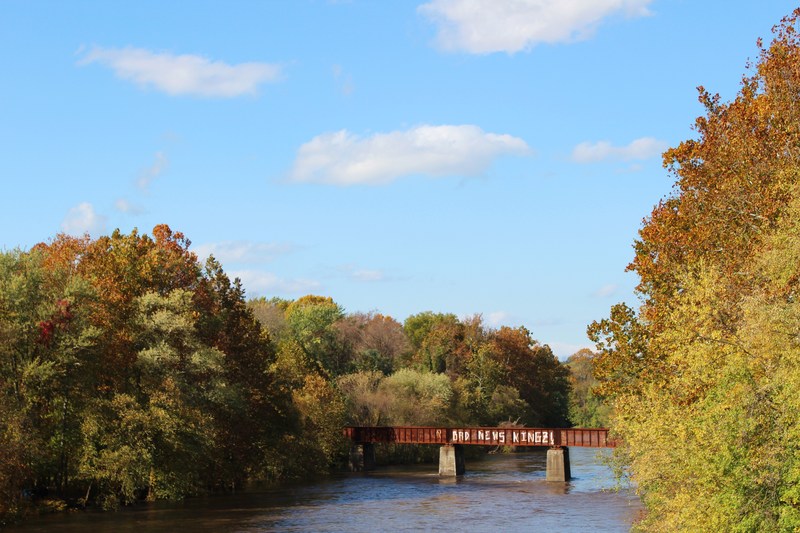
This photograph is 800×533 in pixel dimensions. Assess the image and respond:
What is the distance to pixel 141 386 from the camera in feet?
185

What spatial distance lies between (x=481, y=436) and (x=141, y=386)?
37951 mm

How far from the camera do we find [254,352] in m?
67.9

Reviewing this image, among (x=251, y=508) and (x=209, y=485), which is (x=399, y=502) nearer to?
(x=251, y=508)

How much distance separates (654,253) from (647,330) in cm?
317

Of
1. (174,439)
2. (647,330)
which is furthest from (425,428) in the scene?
(647,330)

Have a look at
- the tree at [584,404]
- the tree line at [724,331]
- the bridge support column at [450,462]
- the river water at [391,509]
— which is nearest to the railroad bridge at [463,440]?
the bridge support column at [450,462]

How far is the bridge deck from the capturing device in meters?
79.5


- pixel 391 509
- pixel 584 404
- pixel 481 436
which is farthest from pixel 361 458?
pixel 584 404

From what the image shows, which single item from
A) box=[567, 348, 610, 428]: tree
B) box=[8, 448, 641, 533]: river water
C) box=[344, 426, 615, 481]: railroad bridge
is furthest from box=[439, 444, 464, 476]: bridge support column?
box=[567, 348, 610, 428]: tree

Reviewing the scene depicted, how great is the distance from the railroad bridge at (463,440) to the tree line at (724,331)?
1453 inches

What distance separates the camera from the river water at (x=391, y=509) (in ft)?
155

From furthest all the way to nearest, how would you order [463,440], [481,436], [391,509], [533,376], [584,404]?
[584,404] < [533,376] < [481,436] < [463,440] < [391,509]

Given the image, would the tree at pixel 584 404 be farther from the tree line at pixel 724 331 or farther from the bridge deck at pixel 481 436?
the tree line at pixel 724 331

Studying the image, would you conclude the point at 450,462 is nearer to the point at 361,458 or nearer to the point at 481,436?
the point at 481,436
